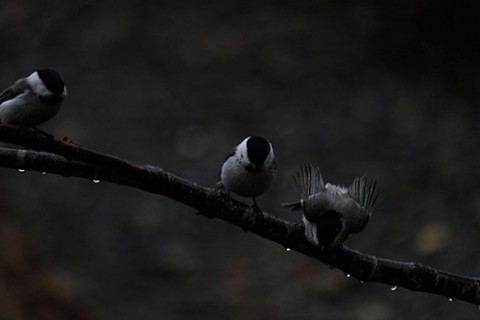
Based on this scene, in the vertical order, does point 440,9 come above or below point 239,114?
above

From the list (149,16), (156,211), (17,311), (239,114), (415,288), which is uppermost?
(415,288)

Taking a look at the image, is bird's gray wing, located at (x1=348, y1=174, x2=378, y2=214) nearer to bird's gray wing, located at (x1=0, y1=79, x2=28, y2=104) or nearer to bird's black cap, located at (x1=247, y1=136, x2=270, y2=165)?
bird's black cap, located at (x1=247, y1=136, x2=270, y2=165)

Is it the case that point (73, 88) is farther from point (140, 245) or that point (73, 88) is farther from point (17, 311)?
point (17, 311)

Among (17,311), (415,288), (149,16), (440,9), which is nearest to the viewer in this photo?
(415,288)

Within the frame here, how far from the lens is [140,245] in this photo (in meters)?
4.81

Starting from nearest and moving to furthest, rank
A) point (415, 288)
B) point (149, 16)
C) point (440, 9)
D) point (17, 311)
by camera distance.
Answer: point (415, 288) < point (440, 9) < point (17, 311) < point (149, 16)

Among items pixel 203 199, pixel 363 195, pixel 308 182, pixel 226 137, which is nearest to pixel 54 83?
pixel 203 199

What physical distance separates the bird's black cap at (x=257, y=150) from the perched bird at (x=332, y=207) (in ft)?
0.63

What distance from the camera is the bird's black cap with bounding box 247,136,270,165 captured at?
212cm

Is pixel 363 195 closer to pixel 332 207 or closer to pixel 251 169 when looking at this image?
pixel 332 207

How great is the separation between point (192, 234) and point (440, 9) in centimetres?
179

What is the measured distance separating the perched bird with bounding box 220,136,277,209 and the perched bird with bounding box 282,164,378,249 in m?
0.14

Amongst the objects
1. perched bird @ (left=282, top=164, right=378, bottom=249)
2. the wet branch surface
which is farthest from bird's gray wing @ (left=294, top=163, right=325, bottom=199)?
the wet branch surface

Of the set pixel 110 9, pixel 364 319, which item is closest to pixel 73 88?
pixel 110 9
